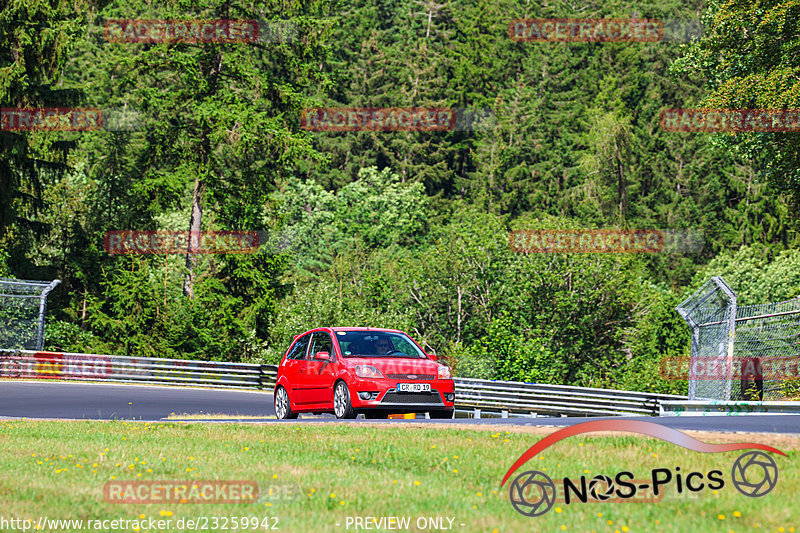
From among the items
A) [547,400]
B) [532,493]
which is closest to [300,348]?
[532,493]

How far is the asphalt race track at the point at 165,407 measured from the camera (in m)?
14.9

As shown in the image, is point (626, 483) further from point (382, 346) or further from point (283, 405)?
point (283, 405)

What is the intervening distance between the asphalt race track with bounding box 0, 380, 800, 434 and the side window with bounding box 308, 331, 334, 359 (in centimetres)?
118

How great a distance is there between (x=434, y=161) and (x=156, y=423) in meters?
67.7

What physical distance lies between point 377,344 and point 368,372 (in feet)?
4.52

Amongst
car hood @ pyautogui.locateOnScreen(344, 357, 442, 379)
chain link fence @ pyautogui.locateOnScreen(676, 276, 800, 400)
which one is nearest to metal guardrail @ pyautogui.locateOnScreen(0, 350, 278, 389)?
chain link fence @ pyautogui.locateOnScreen(676, 276, 800, 400)

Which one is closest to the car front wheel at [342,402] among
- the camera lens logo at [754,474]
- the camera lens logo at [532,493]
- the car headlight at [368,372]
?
the car headlight at [368,372]

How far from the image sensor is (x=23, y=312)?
118 ft

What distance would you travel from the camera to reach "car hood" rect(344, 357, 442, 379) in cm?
1683

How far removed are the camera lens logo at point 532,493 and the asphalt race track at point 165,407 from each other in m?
4.44

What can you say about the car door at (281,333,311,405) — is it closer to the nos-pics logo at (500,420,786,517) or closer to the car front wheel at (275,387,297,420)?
the car front wheel at (275,387,297,420)

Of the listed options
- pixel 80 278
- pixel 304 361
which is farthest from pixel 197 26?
pixel 304 361

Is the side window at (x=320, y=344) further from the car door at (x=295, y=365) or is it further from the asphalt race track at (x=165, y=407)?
the asphalt race track at (x=165, y=407)

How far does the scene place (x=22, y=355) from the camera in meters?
36.3
